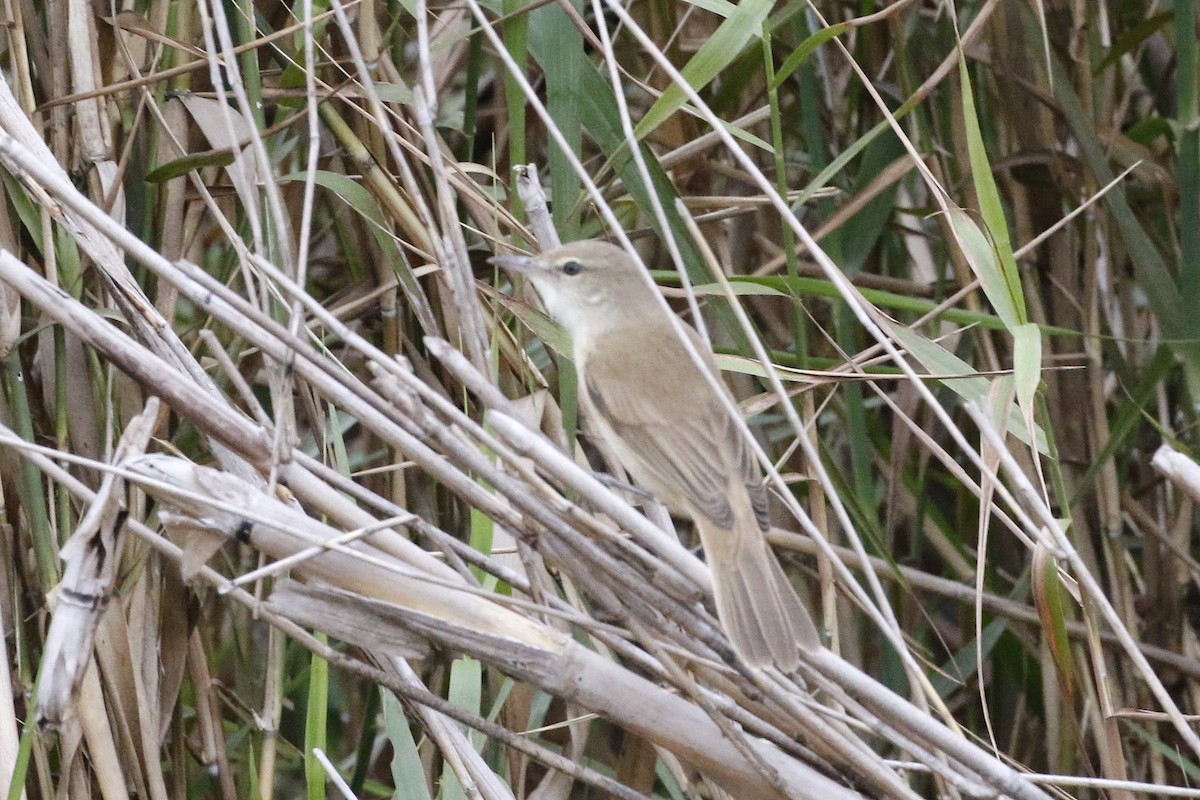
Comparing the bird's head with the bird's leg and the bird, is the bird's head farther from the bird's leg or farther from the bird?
the bird's leg

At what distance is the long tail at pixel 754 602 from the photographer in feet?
5.48

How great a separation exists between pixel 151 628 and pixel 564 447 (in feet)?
2.57

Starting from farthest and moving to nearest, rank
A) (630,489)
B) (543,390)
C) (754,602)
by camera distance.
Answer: (543,390) → (630,489) → (754,602)

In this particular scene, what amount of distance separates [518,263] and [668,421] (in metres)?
0.37

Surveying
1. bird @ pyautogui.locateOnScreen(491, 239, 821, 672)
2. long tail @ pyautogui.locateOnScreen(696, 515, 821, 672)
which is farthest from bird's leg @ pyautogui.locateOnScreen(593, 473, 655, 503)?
long tail @ pyautogui.locateOnScreen(696, 515, 821, 672)

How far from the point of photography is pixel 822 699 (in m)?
2.71

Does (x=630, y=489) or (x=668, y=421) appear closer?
(x=630, y=489)

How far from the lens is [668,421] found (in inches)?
89.2

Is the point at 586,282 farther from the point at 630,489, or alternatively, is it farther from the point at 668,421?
the point at 630,489

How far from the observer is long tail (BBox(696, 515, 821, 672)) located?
1670 mm

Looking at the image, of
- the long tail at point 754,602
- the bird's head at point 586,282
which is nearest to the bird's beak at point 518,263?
the bird's head at point 586,282

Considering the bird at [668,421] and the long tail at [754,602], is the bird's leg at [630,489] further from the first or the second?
the long tail at [754,602]

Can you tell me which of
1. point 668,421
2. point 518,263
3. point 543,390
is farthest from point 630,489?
point 518,263

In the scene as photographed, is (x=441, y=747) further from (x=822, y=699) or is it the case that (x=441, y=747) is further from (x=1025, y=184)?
(x=1025, y=184)
